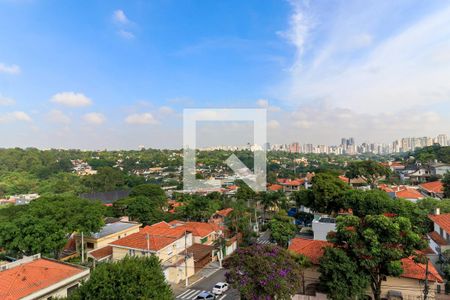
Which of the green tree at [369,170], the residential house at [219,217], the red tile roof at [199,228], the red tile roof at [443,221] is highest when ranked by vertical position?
the green tree at [369,170]

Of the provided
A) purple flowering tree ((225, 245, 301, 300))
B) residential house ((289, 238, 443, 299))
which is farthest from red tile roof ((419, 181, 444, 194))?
purple flowering tree ((225, 245, 301, 300))

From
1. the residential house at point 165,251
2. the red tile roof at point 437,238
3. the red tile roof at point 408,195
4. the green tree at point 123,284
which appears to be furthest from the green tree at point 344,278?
the red tile roof at point 408,195

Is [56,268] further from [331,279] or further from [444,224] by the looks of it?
[444,224]

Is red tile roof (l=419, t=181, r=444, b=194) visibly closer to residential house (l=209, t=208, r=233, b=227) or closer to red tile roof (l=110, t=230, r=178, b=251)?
residential house (l=209, t=208, r=233, b=227)

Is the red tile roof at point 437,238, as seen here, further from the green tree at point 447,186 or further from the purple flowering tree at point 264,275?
the green tree at point 447,186

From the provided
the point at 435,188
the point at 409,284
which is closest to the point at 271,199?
the point at 409,284
